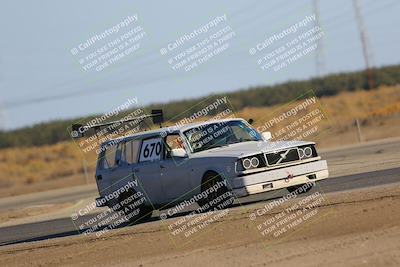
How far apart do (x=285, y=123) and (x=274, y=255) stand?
2220 inches

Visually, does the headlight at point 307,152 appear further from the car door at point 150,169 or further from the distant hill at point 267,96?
the distant hill at point 267,96

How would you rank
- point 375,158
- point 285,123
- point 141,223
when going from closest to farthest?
1. point 141,223
2. point 375,158
3. point 285,123

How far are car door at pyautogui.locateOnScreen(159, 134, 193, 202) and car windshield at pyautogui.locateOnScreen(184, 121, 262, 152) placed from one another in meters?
0.24

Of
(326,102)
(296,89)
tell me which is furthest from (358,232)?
(296,89)

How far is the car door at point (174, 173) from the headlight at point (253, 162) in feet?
3.98

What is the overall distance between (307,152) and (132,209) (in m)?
3.33

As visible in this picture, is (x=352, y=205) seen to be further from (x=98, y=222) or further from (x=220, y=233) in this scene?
(x=98, y=222)

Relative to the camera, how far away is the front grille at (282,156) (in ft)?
55.5

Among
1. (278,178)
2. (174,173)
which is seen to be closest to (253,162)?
(278,178)

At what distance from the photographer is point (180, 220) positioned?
16.5m

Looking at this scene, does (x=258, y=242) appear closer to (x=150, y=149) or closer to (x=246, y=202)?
(x=150, y=149)

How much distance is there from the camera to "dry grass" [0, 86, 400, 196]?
1842 inches

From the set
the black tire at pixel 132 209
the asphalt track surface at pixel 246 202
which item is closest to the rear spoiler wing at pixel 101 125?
the black tire at pixel 132 209

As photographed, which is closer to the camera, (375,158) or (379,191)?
(379,191)
